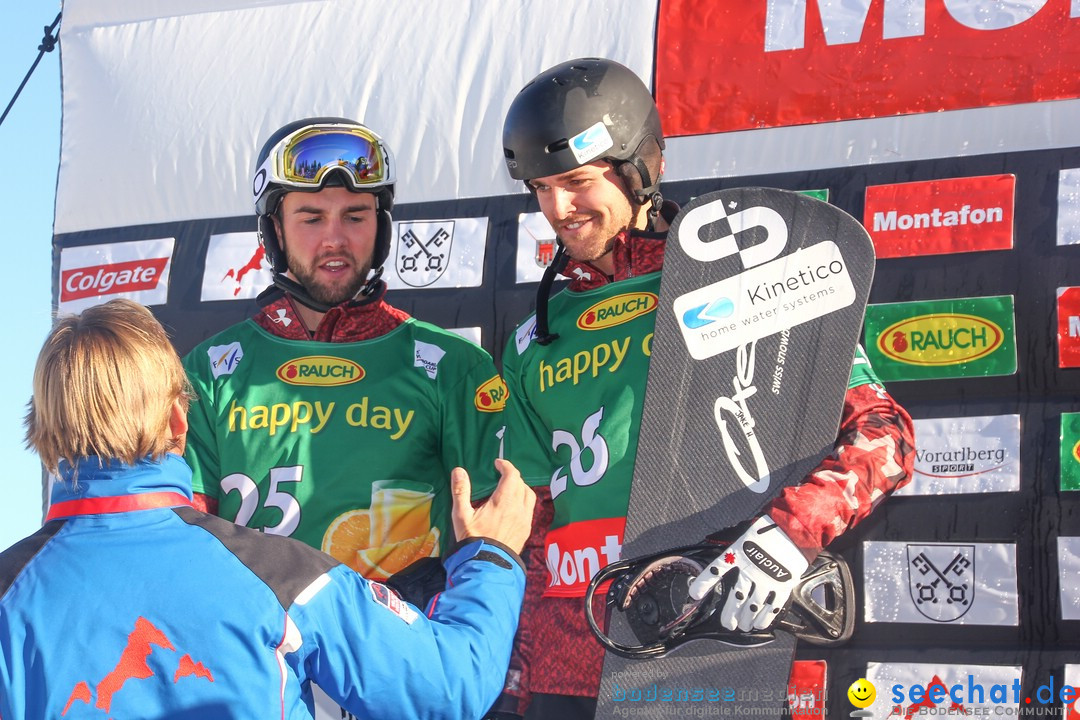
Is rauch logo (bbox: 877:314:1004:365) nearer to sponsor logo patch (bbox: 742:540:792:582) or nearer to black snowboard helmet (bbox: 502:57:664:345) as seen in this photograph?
black snowboard helmet (bbox: 502:57:664:345)

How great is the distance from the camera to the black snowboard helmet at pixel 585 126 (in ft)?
8.45

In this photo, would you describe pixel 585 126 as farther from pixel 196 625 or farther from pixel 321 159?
pixel 196 625

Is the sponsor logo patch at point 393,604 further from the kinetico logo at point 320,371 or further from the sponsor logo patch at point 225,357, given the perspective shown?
the sponsor logo patch at point 225,357

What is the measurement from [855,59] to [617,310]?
1198mm

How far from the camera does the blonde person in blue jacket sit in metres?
1.56

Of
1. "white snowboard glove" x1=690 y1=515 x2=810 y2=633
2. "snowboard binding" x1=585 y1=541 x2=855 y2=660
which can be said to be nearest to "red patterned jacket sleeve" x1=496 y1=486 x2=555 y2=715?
"snowboard binding" x1=585 y1=541 x2=855 y2=660

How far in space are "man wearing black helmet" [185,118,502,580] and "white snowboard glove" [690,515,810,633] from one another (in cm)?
66

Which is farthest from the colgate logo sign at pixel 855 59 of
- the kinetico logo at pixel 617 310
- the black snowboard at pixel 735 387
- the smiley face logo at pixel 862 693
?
the smiley face logo at pixel 862 693

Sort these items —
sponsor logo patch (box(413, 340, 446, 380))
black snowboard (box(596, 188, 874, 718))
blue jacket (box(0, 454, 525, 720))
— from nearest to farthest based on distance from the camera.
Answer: blue jacket (box(0, 454, 525, 720))
black snowboard (box(596, 188, 874, 718))
sponsor logo patch (box(413, 340, 446, 380))

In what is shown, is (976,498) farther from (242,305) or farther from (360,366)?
(242,305)

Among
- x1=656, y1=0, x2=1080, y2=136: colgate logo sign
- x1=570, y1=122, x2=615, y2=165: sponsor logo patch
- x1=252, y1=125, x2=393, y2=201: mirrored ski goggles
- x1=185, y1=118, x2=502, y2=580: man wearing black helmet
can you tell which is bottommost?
x1=185, y1=118, x2=502, y2=580: man wearing black helmet

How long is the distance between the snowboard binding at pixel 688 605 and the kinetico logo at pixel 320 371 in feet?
2.76

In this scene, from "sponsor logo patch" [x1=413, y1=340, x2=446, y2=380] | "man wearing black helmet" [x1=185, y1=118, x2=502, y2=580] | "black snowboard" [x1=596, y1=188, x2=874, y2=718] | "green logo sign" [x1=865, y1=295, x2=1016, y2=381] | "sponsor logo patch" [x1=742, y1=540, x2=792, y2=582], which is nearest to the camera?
"sponsor logo patch" [x1=742, y1=540, x2=792, y2=582]

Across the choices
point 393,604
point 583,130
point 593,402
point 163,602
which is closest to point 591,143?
point 583,130
